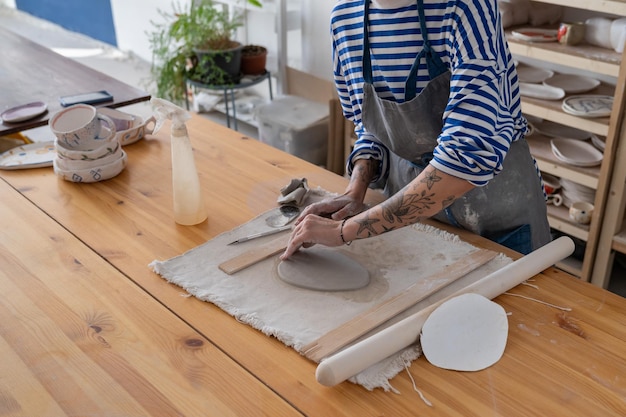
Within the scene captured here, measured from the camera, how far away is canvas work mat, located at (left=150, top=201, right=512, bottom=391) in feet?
3.98

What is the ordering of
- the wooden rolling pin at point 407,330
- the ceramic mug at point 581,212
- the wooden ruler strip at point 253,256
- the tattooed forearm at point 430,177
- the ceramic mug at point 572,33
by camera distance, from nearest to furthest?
1. the wooden rolling pin at point 407,330
2. the tattooed forearm at point 430,177
3. the wooden ruler strip at point 253,256
4. the ceramic mug at point 572,33
5. the ceramic mug at point 581,212

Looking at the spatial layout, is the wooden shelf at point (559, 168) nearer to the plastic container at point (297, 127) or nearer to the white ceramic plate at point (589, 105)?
the white ceramic plate at point (589, 105)

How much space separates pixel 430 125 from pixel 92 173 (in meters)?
0.91

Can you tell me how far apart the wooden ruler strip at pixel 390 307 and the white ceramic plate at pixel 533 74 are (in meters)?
1.52

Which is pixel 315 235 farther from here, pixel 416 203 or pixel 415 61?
pixel 415 61

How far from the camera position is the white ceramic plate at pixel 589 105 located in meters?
2.39

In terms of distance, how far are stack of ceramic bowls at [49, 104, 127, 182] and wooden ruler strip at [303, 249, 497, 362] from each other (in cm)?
91

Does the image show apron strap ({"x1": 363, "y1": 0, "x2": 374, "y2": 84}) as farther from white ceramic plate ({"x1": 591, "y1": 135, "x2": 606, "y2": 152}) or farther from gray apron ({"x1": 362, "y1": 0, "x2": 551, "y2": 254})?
white ceramic plate ({"x1": 591, "y1": 135, "x2": 606, "y2": 152})

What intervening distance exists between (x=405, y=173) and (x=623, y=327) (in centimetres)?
62

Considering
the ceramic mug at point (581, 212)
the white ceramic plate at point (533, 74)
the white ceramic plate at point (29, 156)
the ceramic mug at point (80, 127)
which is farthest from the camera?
the white ceramic plate at point (533, 74)

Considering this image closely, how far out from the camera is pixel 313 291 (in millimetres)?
1326

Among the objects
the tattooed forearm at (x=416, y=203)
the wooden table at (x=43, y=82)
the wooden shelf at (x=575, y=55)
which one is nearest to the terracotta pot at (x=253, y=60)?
the wooden table at (x=43, y=82)

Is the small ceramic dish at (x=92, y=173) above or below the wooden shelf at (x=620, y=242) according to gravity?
above

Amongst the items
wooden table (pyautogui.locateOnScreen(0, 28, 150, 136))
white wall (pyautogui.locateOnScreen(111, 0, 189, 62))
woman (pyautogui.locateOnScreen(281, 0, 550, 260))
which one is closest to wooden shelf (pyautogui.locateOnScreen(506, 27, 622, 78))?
woman (pyautogui.locateOnScreen(281, 0, 550, 260))
